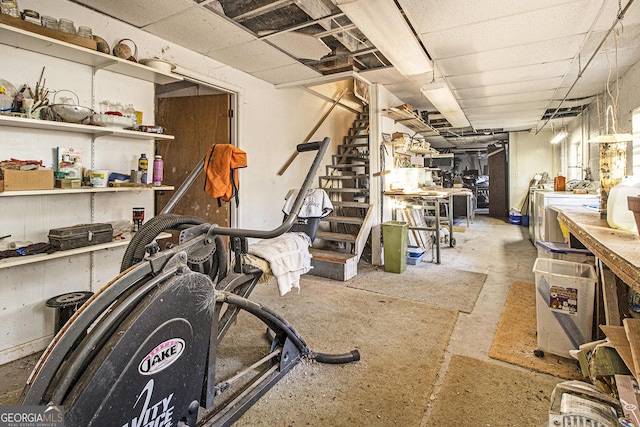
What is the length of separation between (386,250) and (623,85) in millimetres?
3564

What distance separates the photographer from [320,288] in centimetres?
358

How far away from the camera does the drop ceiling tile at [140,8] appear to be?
246cm

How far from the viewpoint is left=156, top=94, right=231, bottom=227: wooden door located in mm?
3758

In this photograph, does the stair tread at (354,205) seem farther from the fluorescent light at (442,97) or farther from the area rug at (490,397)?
the area rug at (490,397)

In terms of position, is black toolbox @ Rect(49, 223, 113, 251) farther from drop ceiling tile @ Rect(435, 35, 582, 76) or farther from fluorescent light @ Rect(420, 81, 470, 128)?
drop ceiling tile @ Rect(435, 35, 582, 76)

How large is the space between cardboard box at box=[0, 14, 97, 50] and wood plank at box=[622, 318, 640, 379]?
3.41 m

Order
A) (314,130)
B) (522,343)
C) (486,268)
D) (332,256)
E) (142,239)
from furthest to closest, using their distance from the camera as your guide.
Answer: (314,130) < (486,268) < (332,256) < (522,343) < (142,239)

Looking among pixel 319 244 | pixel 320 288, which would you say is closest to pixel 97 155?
pixel 320 288

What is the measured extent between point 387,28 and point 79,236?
2.69 meters

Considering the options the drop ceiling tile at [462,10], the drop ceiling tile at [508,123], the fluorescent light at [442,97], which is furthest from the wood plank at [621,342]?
the drop ceiling tile at [508,123]

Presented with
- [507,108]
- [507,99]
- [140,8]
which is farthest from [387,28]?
[507,108]

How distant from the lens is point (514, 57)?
11.7 ft

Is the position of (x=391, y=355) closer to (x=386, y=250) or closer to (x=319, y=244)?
(x=386, y=250)

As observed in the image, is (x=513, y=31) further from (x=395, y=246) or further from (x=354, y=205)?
(x=354, y=205)
